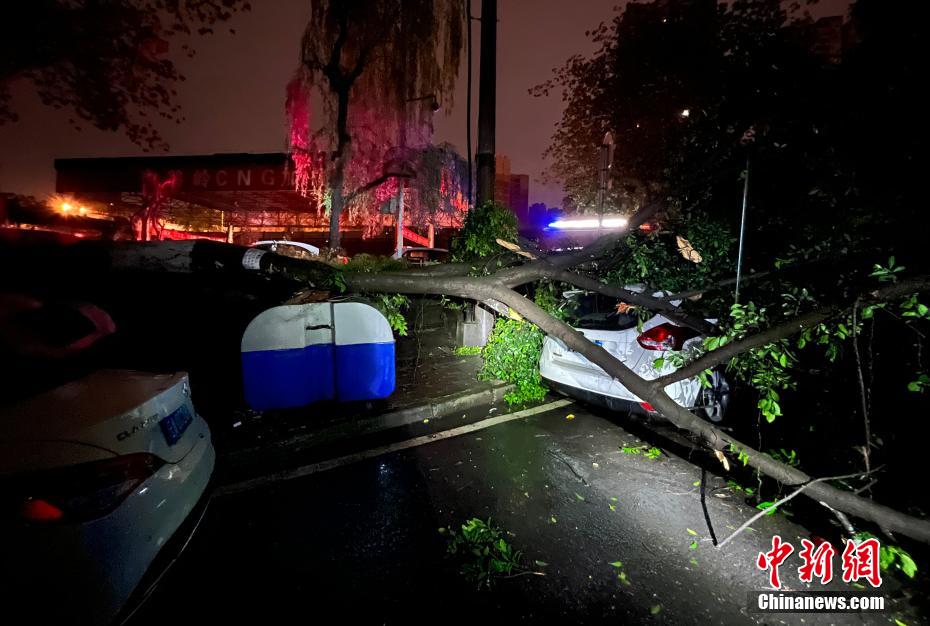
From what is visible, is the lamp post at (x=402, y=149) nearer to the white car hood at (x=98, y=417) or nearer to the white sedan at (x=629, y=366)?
the white sedan at (x=629, y=366)

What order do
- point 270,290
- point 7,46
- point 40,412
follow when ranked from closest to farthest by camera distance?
1. point 40,412
2. point 270,290
3. point 7,46

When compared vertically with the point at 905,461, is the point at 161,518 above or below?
above

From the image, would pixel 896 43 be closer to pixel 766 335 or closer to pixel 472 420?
pixel 766 335

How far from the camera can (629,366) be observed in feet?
13.9

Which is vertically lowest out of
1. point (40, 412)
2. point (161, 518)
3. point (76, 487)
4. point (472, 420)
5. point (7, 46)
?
point (472, 420)

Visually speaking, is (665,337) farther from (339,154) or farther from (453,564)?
(339,154)

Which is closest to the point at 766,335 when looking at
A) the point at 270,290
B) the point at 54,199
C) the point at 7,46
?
the point at 270,290

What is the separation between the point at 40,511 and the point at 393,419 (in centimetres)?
334

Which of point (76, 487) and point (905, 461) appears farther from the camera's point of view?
point (905, 461)

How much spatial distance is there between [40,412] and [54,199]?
79.7 feet

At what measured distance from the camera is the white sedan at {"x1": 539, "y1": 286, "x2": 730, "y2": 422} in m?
4.11

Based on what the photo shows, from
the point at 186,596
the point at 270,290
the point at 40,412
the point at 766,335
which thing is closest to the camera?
the point at 40,412

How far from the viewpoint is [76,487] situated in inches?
68.1

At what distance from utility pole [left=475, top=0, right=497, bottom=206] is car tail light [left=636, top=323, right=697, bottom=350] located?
357cm
